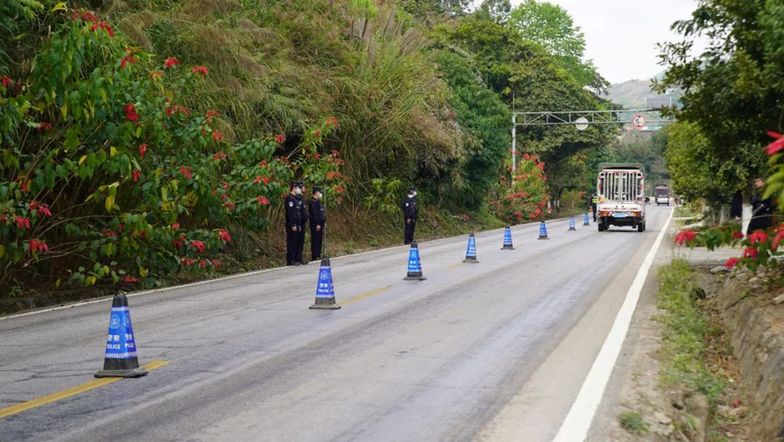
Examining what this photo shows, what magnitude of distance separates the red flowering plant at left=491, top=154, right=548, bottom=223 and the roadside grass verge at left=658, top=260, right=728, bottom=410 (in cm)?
3970

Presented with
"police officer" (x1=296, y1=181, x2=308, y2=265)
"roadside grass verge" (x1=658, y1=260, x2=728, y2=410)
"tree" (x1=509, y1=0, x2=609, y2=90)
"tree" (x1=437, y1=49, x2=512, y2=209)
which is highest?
"tree" (x1=509, y1=0, x2=609, y2=90)

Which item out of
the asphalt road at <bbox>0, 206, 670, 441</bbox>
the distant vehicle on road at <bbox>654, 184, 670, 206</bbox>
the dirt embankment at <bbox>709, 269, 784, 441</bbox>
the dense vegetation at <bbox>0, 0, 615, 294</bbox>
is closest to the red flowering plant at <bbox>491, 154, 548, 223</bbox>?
the dense vegetation at <bbox>0, 0, 615, 294</bbox>

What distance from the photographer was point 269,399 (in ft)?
25.8

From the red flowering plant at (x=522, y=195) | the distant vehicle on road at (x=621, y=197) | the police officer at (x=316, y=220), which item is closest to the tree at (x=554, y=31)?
the red flowering plant at (x=522, y=195)

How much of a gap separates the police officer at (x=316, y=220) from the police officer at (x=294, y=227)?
0.86 metres

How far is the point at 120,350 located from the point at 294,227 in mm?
13684

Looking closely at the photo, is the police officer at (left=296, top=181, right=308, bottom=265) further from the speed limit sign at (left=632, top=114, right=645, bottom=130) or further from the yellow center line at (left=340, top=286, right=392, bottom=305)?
the speed limit sign at (left=632, top=114, right=645, bottom=130)

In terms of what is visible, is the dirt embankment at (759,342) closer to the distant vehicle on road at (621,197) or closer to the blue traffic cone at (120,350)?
the blue traffic cone at (120,350)

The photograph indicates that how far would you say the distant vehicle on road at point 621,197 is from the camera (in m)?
42.0

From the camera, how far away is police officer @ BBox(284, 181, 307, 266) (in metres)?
22.5

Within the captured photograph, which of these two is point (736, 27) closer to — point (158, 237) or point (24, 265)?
point (158, 237)

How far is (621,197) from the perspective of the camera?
4284 centimetres

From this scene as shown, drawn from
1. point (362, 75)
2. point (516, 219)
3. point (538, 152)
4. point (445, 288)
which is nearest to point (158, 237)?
point (445, 288)

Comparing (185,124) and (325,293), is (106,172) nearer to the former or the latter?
(185,124)
